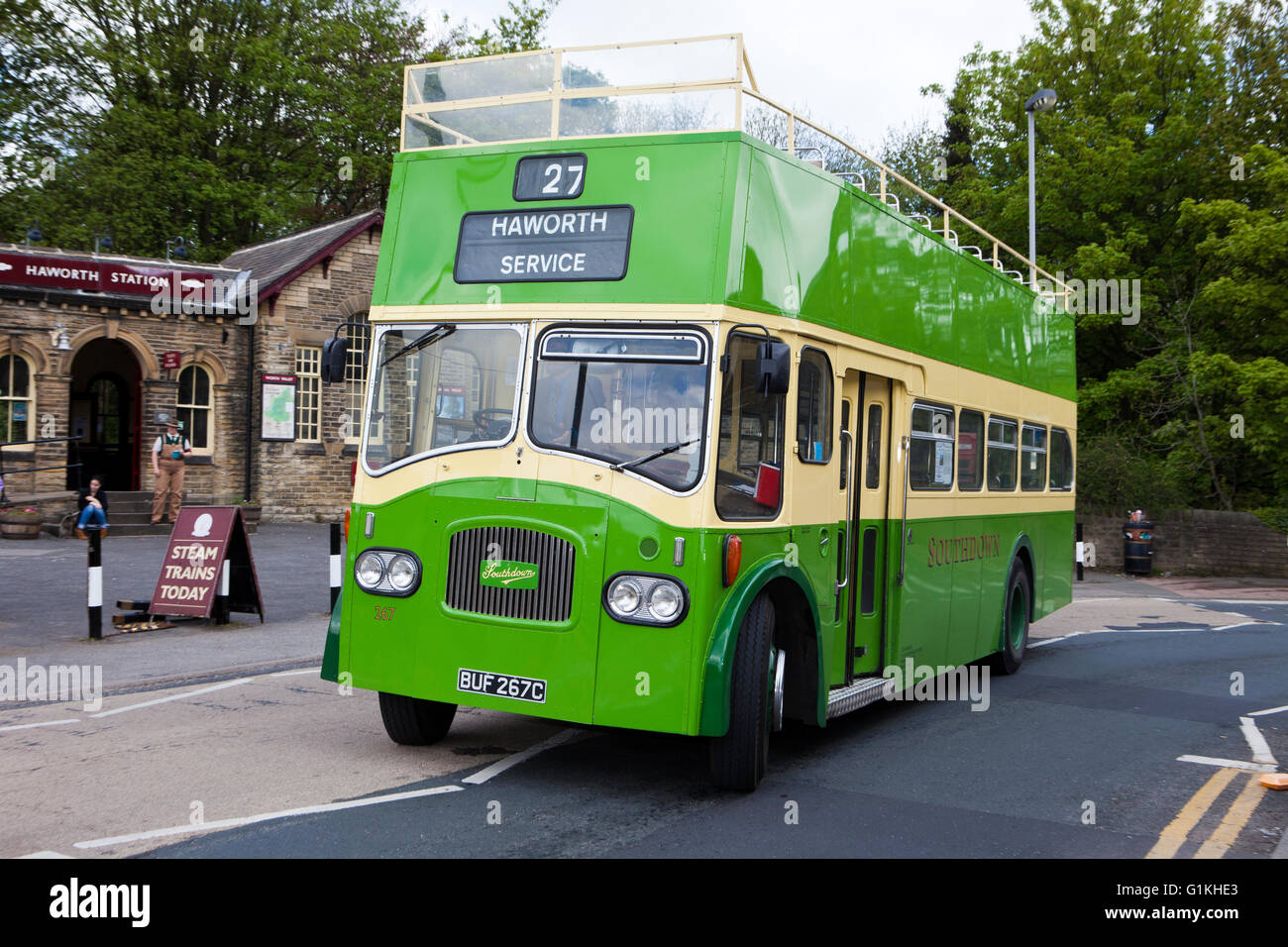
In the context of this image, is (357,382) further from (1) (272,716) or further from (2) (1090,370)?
(1) (272,716)

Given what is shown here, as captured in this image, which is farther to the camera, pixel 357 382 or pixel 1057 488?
pixel 357 382

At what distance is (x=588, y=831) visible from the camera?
5895 millimetres

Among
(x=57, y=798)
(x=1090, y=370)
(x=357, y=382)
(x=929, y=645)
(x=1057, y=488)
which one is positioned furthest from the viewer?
(x=1090, y=370)

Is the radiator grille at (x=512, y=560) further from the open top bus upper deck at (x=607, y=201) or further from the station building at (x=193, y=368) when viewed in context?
the station building at (x=193, y=368)

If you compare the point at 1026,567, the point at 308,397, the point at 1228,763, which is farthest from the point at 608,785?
the point at 308,397

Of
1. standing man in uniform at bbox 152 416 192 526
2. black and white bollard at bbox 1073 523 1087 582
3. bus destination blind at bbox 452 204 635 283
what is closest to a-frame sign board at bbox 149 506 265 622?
bus destination blind at bbox 452 204 635 283

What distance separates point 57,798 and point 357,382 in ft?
81.2

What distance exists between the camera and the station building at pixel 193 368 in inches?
938

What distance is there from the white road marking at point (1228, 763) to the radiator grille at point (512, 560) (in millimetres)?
4783

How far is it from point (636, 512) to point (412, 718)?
229 centimetres

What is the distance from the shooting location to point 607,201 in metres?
6.76

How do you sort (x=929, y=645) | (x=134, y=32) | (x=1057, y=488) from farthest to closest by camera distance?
(x=134, y=32) < (x=1057, y=488) < (x=929, y=645)

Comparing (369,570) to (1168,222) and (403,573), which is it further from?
(1168,222)

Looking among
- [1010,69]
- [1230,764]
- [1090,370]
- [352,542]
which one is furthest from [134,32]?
[1230,764]
